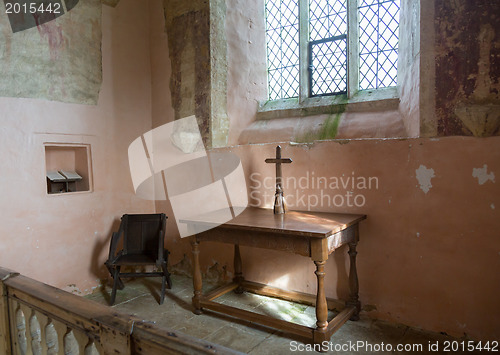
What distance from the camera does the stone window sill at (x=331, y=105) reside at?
3723mm

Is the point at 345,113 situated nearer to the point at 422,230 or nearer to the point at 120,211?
the point at 422,230

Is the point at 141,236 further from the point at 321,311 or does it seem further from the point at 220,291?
the point at 321,311

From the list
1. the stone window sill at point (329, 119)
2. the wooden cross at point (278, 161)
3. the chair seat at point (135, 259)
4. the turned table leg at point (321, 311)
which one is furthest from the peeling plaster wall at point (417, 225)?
the chair seat at point (135, 259)

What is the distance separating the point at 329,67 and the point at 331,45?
24cm

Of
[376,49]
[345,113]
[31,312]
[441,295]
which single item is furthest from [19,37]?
[441,295]

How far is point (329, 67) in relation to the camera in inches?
165

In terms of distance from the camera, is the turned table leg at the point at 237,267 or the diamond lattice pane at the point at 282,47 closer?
the turned table leg at the point at 237,267

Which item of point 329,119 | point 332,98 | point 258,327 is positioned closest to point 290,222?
point 258,327

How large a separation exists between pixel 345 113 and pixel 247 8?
1857 millimetres

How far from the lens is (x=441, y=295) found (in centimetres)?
303

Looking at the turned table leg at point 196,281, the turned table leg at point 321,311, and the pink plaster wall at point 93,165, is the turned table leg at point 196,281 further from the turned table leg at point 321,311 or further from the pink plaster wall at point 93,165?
the pink plaster wall at point 93,165

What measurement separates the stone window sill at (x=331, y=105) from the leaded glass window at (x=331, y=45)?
10 cm

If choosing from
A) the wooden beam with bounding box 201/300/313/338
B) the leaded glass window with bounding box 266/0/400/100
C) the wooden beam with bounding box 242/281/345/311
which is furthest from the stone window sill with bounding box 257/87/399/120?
the wooden beam with bounding box 201/300/313/338

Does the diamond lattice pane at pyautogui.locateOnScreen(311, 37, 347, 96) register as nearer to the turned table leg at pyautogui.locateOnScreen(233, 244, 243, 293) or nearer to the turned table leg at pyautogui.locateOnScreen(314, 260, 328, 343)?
the turned table leg at pyautogui.locateOnScreen(233, 244, 243, 293)
